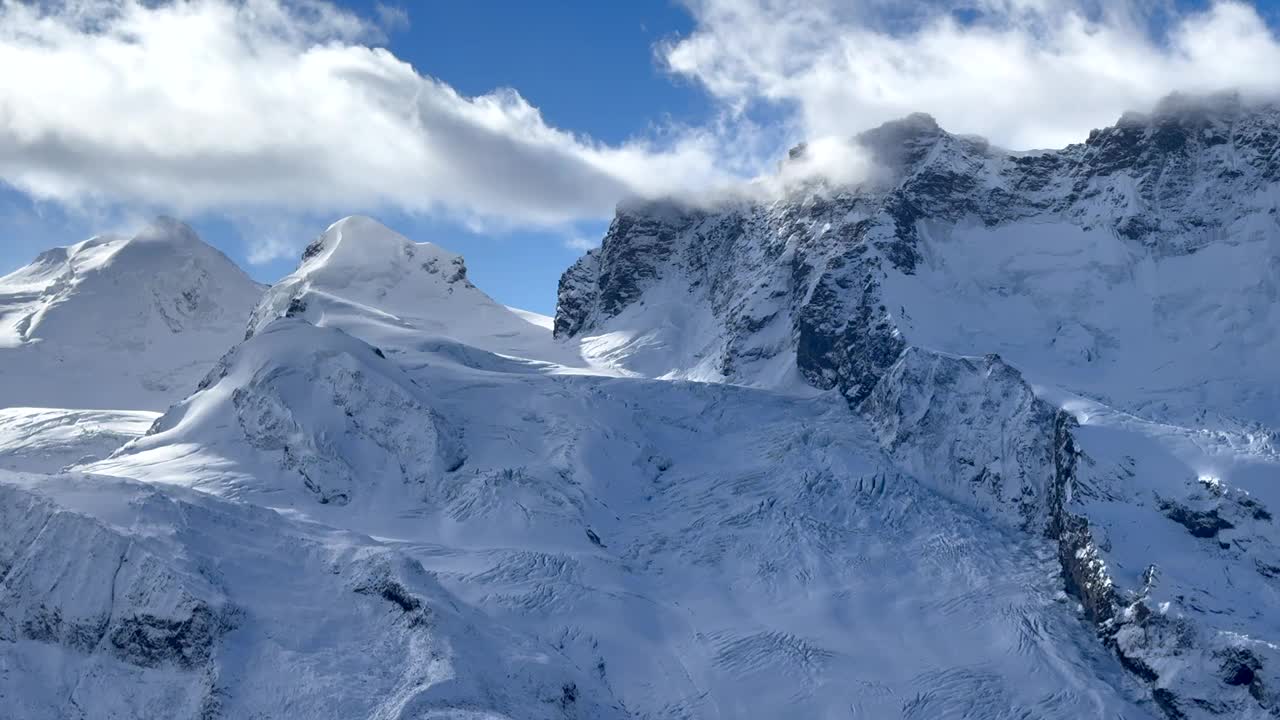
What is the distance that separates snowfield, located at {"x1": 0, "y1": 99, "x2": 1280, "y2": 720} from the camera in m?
120

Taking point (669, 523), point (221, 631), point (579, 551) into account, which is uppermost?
point (669, 523)

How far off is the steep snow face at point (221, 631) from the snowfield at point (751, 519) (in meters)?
0.31

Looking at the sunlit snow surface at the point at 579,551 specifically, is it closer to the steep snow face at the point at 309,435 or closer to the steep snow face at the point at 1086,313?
the steep snow face at the point at 309,435

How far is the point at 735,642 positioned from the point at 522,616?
63.5 feet

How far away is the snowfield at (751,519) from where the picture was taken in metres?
120

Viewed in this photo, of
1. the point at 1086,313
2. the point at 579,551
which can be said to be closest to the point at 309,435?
the point at 579,551

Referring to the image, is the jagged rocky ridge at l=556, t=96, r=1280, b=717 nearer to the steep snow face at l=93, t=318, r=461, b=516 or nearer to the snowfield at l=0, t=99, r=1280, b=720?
the snowfield at l=0, t=99, r=1280, b=720

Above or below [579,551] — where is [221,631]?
below

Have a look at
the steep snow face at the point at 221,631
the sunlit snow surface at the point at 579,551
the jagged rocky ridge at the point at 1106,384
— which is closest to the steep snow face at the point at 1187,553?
the jagged rocky ridge at the point at 1106,384

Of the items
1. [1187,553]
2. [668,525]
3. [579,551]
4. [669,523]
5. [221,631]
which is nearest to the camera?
[221,631]

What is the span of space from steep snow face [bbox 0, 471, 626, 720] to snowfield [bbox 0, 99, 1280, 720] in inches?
12.2

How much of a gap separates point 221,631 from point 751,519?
56.9 metres

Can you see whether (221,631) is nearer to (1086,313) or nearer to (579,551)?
(579,551)

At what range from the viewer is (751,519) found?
6019 inches
